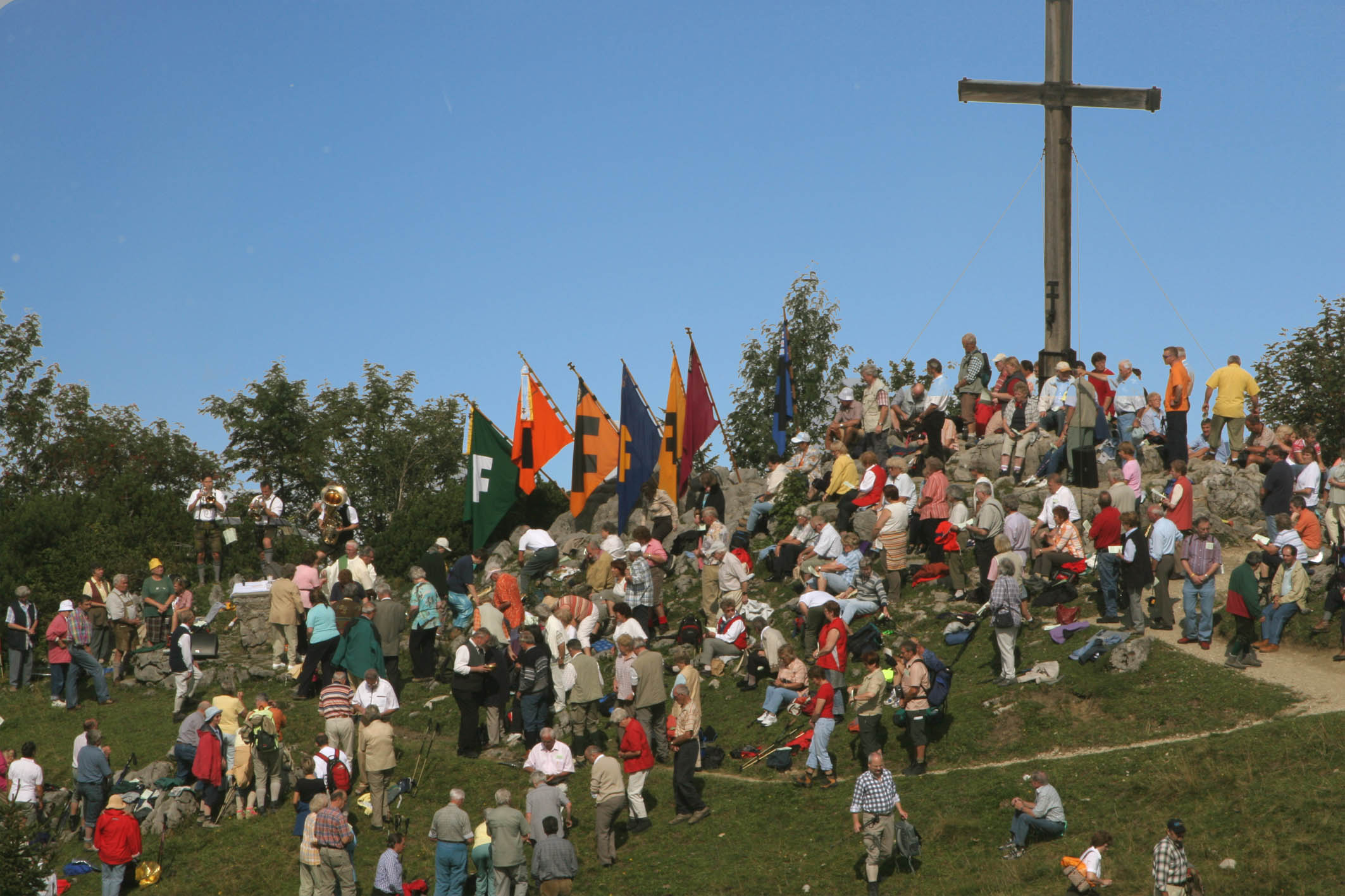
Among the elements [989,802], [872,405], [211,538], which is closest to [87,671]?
[211,538]

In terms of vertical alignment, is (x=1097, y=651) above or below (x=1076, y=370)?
below

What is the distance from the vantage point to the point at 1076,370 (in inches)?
1004

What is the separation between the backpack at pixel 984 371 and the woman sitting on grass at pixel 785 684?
10641 millimetres

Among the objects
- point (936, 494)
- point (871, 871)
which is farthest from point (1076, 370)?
point (871, 871)

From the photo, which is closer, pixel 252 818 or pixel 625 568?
pixel 252 818

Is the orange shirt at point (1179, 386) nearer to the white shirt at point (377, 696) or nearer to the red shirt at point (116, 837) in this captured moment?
the white shirt at point (377, 696)

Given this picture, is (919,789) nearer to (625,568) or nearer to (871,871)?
(871,871)

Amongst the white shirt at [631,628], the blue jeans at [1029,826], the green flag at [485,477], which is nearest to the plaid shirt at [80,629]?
the green flag at [485,477]

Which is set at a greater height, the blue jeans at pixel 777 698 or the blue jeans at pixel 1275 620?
the blue jeans at pixel 1275 620

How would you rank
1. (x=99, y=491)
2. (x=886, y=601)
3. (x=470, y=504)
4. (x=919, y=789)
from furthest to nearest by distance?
(x=99, y=491), (x=470, y=504), (x=886, y=601), (x=919, y=789)

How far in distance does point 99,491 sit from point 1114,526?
3358cm

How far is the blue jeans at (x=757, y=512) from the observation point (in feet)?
86.6

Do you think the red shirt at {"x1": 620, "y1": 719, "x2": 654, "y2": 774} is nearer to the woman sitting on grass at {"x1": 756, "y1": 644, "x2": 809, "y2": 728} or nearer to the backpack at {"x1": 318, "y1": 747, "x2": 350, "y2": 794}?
the woman sitting on grass at {"x1": 756, "y1": 644, "x2": 809, "y2": 728}

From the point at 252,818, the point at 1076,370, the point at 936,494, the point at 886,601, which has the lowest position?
the point at 252,818
